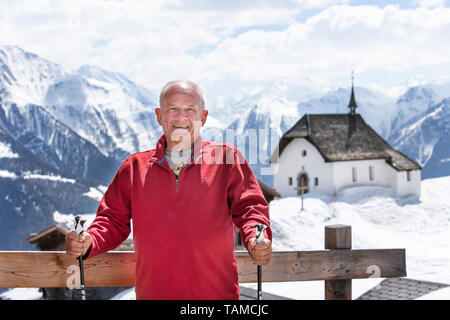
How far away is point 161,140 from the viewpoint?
307 centimetres

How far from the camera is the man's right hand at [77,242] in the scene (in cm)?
278

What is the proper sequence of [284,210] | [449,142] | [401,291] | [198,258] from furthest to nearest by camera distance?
1. [449,142]
2. [284,210]
3. [401,291]
4. [198,258]

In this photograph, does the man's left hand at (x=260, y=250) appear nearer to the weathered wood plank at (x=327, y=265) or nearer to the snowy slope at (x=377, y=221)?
the weathered wood plank at (x=327, y=265)

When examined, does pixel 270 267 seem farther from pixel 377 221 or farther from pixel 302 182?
pixel 302 182

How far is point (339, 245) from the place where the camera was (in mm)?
3910

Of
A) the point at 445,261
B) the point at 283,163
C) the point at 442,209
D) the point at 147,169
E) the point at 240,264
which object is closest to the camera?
the point at 147,169

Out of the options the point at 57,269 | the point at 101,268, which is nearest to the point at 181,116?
the point at 101,268

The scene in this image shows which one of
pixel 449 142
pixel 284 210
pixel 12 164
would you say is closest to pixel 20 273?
pixel 284 210

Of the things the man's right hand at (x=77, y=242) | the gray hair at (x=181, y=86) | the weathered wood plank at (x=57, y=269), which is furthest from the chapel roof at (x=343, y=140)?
the man's right hand at (x=77, y=242)

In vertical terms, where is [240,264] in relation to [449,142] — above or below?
below

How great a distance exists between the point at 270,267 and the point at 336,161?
2826cm

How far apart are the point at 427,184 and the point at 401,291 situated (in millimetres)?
26724

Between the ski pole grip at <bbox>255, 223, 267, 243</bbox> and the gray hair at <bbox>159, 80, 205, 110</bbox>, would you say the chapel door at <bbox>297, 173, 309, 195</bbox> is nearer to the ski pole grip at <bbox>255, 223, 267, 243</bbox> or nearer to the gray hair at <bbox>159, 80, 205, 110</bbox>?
the gray hair at <bbox>159, 80, 205, 110</bbox>

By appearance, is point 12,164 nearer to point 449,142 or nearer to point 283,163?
point 283,163
